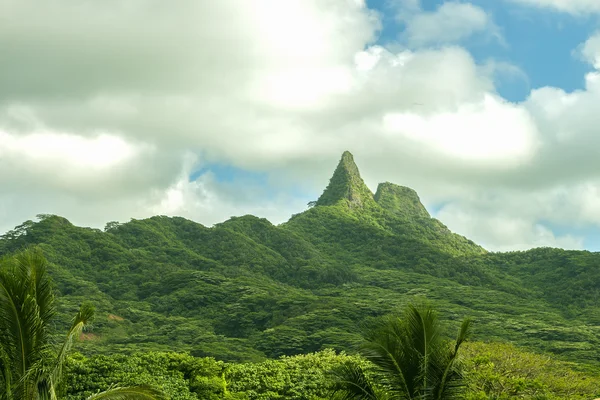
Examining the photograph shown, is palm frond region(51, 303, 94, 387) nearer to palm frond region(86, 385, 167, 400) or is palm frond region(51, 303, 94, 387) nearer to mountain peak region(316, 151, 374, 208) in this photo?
palm frond region(86, 385, 167, 400)

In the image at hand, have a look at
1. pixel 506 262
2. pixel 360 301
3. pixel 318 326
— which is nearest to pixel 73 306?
pixel 318 326

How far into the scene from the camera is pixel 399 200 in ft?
504

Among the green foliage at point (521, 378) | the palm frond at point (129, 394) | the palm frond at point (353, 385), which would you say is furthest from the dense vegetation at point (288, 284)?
the palm frond at point (129, 394)

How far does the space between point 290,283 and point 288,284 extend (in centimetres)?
63

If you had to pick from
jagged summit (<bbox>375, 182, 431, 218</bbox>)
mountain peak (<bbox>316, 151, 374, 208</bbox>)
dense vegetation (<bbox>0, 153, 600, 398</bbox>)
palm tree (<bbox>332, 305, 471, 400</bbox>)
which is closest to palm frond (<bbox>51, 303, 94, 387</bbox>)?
palm tree (<bbox>332, 305, 471, 400</bbox>)

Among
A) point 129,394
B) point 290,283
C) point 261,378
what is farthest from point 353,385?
point 290,283

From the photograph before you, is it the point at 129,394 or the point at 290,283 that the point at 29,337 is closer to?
the point at 129,394

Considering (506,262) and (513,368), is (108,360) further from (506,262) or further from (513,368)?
(506,262)

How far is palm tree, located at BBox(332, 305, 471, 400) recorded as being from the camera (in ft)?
32.8

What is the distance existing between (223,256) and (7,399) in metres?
84.9

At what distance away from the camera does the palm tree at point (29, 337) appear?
853 cm

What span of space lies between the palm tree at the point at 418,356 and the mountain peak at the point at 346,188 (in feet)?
399

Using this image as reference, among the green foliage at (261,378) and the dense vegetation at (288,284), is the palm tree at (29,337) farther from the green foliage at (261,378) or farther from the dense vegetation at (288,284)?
the dense vegetation at (288,284)

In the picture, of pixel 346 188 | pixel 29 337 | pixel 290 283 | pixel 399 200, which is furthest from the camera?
pixel 399 200
